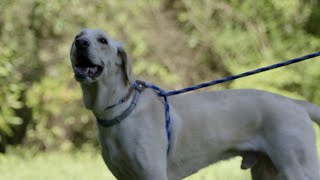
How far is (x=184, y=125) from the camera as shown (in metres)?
4.83

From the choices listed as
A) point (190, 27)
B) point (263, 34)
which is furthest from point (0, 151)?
point (263, 34)

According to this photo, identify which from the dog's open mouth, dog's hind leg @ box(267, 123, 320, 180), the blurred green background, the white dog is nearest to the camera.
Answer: the dog's open mouth

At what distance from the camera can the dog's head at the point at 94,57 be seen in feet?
14.4

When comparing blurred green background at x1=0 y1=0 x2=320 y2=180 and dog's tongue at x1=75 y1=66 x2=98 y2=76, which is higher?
dog's tongue at x1=75 y1=66 x2=98 y2=76

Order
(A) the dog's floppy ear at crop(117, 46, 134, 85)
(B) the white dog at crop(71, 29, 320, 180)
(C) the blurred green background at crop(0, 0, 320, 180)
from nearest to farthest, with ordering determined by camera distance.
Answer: (B) the white dog at crop(71, 29, 320, 180)
(A) the dog's floppy ear at crop(117, 46, 134, 85)
(C) the blurred green background at crop(0, 0, 320, 180)

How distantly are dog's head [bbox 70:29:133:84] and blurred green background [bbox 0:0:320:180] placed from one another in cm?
457

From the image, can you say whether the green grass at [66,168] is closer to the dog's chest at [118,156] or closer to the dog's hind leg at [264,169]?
the dog's hind leg at [264,169]

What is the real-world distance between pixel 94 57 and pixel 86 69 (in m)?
0.09

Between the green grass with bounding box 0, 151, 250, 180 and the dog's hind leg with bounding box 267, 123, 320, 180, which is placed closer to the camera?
the dog's hind leg with bounding box 267, 123, 320, 180

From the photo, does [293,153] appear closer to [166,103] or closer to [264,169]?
[264,169]

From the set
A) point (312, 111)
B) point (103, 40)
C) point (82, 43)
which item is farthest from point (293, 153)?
point (82, 43)

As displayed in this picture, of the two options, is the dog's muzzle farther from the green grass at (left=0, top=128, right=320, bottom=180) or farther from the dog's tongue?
the green grass at (left=0, top=128, right=320, bottom=180)

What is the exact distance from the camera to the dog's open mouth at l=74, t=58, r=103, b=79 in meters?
4.39

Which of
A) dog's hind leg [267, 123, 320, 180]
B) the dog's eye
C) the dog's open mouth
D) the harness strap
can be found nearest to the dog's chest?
the harness strap
